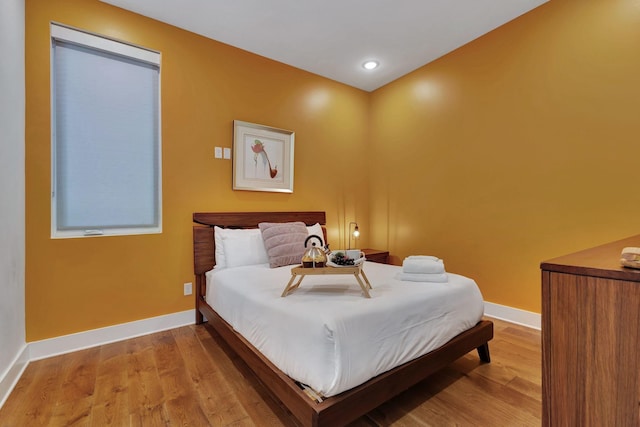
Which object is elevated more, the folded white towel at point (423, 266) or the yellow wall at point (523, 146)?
the yellow wall at point (523, 146)

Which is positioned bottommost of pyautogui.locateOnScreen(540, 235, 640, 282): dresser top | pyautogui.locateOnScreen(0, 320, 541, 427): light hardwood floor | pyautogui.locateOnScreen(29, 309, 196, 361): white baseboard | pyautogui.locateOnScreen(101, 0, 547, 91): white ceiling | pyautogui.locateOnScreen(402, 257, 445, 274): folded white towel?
pyautogui.locateOnScreen(0, 320, 541, 427): light hardwood floor

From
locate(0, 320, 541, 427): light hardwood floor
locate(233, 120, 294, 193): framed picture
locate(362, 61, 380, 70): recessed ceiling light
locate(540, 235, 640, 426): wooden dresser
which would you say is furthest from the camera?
locate(362, 61, 380, 70): recessed ceiling light

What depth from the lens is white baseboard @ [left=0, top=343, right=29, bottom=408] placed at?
1683 mm

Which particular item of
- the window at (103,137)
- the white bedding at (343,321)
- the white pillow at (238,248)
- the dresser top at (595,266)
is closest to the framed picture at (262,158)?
the white pillow at (238,248)

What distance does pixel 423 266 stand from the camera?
2.02 meters

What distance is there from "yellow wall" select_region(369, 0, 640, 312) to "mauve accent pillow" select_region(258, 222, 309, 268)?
5.37ft

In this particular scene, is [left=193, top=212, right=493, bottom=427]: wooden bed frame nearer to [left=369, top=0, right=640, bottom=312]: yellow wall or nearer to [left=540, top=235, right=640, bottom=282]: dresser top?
[left=540, top=235, right=640, bottom=282]: dresser top

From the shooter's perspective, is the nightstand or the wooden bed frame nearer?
the wooden bed frame

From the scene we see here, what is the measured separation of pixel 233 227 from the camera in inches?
120

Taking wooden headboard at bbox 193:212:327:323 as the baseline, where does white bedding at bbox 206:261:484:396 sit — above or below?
Answer: below

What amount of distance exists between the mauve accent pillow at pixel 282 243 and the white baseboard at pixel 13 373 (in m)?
1.77

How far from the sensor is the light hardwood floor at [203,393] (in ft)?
5.03

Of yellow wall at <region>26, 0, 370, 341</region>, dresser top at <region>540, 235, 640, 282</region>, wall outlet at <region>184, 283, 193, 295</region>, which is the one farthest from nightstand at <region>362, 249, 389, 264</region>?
dresser top at <region>540, 235, 640, 282</region>

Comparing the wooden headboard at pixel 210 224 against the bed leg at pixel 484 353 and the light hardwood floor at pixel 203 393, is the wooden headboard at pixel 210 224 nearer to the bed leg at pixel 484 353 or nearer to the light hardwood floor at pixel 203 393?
the light hardwood floor at pixel 203 393
